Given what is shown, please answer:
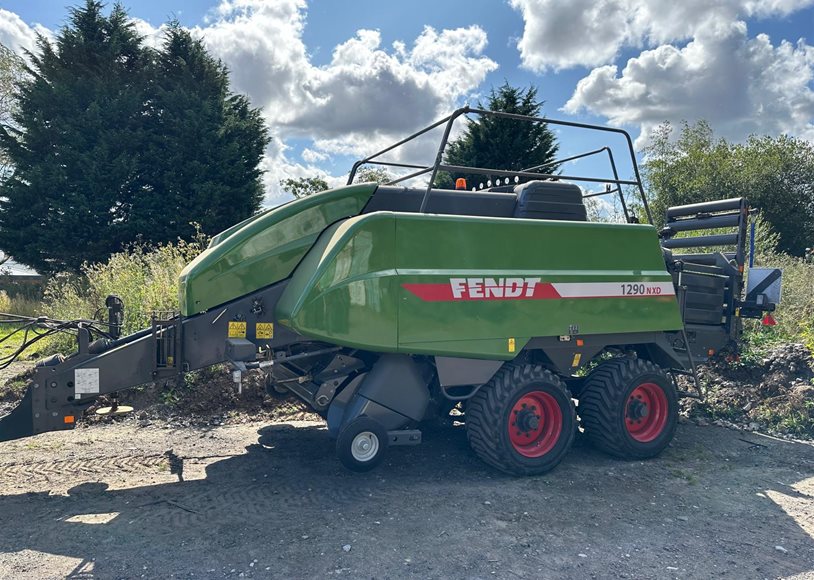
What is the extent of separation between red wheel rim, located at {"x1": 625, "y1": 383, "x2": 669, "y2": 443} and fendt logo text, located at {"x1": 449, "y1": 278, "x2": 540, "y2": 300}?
1.47 meters

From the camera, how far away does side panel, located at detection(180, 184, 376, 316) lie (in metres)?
4.19

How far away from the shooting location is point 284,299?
418 cm

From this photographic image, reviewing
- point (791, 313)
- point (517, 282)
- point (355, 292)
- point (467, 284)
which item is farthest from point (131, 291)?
point (791, 313)

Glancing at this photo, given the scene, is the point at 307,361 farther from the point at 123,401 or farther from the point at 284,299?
the point at 123,401

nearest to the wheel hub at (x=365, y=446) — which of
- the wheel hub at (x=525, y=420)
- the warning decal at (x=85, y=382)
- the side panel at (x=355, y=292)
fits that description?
the side panel at (x=355, y=292)

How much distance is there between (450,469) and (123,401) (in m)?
3.86

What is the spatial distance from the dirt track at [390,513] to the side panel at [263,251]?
141 centimetres

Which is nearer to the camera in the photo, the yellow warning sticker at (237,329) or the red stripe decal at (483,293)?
the red stripe decal at (483,293)

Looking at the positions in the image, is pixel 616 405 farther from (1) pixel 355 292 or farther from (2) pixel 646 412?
(1) pixel 355 292

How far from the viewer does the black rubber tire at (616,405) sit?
476cm

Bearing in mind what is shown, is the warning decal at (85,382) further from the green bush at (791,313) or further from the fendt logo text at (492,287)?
the green bush at (791,313)

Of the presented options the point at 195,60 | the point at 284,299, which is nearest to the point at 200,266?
the point at 284,299

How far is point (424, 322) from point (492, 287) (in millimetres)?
602

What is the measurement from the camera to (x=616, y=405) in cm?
475
